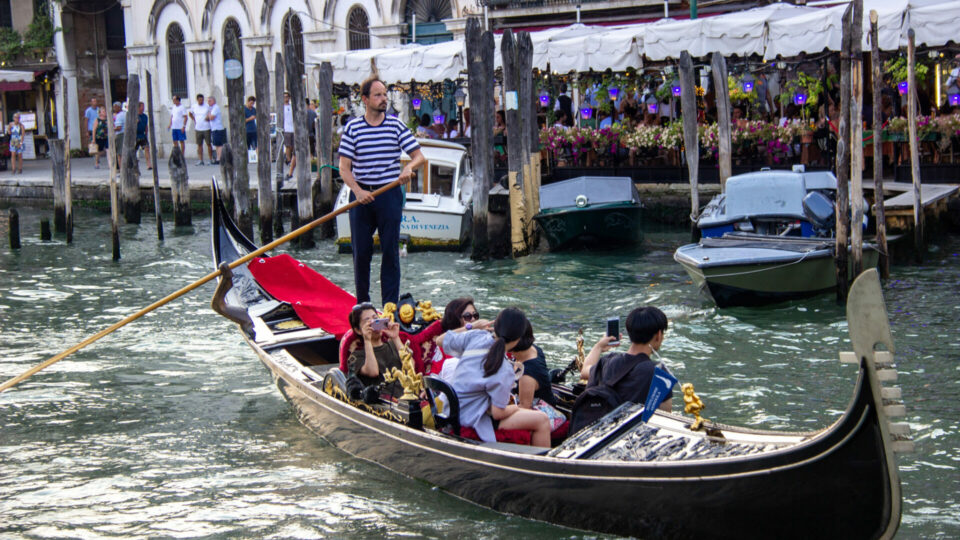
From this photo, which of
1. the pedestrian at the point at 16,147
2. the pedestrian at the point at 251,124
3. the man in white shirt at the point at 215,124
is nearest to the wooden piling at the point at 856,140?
the pedestrian at the point at 251,124

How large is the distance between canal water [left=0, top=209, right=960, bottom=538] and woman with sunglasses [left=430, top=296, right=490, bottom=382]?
512 mm

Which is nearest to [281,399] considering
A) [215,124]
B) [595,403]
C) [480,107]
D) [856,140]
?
[595,403]

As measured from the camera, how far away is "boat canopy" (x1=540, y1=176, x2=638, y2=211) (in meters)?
11.6

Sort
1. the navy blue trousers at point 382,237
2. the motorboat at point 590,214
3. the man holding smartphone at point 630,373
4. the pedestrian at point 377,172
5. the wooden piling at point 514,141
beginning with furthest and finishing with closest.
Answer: the motorboat at point 590,214, the wooden piling at point 514,141, the navy blue trousers at point 382,237, the pedestrian at point 377,172, the man holding smartphone at point 630,373

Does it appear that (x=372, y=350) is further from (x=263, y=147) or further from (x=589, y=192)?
(x=263, y=147)

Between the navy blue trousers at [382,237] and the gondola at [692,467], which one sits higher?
the navy blue trousers at [382,237]

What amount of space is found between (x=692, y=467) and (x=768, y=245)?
5.25 meters

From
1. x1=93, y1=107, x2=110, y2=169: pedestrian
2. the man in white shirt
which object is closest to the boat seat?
the man in white shirt

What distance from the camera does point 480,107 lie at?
34.9ft

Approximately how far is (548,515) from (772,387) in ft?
8.19

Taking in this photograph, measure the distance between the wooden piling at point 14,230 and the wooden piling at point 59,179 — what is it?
893 millimetres

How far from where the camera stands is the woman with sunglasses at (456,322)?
15.5 feet

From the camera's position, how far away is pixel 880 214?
29.0 feet

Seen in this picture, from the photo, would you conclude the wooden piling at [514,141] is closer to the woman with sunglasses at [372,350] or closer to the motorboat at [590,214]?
the motorboat at [590,214]
